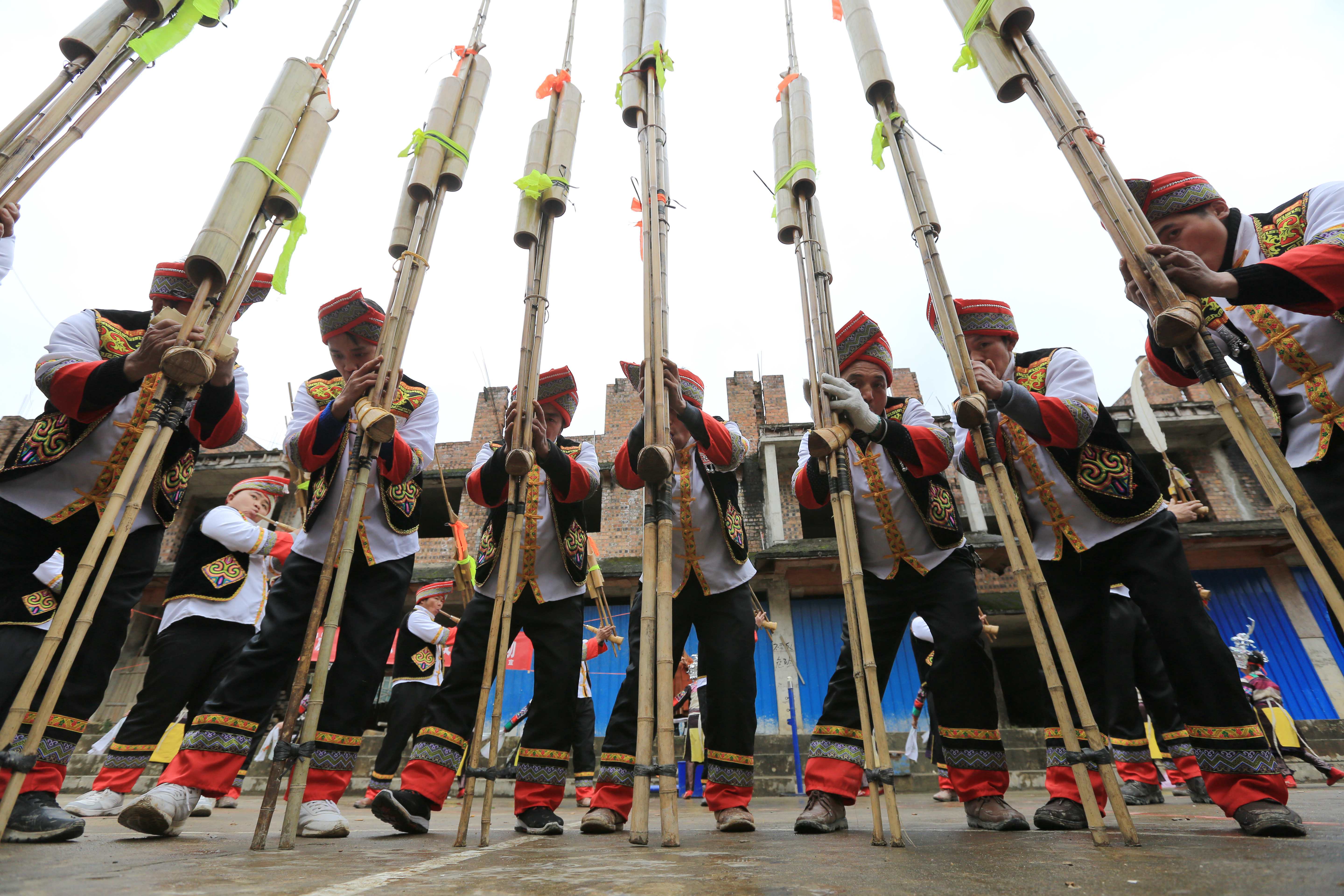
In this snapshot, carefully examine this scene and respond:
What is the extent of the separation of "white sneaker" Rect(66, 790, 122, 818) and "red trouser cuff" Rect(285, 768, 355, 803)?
1528mm

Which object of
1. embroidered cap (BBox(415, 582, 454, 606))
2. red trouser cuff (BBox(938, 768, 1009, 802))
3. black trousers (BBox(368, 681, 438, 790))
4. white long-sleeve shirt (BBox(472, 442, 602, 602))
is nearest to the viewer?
red trouser cuff (BBox(938, 768, 1009, 802))

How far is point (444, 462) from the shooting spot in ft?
46.8

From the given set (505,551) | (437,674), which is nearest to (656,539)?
(505,551)

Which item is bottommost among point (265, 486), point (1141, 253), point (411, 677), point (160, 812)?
point (160, 812)

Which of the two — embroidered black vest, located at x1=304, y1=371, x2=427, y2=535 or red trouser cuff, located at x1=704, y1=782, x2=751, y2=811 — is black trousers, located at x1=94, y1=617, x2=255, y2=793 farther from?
red trouser cuff, located at x1=704, y1=782, x2=751, y2=811

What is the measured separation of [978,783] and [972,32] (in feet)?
9.03

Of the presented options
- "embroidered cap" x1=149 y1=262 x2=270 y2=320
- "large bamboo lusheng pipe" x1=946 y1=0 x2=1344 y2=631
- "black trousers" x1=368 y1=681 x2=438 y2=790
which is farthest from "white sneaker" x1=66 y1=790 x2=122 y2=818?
"large bamboo lusheng pipe" x1=946 y1=0 x2=1344 y2=631

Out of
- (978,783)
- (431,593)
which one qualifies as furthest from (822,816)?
(431,593)

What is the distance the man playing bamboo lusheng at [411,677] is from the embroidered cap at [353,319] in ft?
11.1

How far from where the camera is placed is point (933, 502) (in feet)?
9.68

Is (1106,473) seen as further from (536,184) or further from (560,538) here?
(536,184)

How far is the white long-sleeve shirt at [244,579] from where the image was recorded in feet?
11.8

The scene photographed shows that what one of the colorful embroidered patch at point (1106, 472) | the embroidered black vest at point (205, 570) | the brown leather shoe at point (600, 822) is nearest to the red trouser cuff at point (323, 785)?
the brown leather shoe at point (600, 822)

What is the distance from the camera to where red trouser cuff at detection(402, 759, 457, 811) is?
257 cm
